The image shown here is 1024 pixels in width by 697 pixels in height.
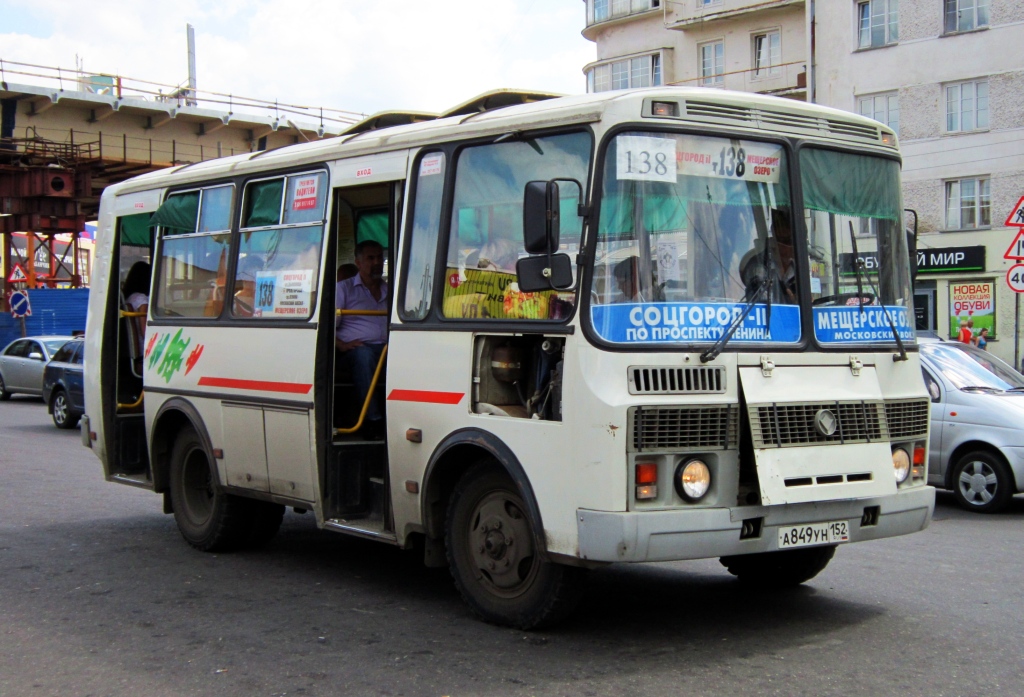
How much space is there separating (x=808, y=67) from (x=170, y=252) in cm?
3213

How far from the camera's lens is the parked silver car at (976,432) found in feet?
37.6

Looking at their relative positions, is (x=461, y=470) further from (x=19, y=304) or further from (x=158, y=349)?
(x=19, y=304)

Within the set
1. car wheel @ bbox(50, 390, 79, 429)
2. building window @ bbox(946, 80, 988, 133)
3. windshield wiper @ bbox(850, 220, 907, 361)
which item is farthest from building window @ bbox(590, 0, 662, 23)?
windshield wiper @ bbox(850, 220, 907, 361)

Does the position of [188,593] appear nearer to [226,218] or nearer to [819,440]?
[226,218]

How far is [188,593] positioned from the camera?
7.85 metres

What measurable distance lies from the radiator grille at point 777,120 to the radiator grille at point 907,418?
149 centimetres

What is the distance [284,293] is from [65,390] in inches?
559

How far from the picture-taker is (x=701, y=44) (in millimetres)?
46406

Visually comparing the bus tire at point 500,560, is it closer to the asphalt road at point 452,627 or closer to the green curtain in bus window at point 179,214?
the asphalt road at point 452,627

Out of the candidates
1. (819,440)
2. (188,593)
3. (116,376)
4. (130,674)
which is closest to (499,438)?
(819,440)

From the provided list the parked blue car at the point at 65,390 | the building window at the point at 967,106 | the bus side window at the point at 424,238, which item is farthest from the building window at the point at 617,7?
the bus side window at the point at 424,238

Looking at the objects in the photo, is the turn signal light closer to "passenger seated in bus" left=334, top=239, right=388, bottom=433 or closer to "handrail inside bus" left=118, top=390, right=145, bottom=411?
"passenger seated in bus" left=334, top=239, right=388, bottom=433

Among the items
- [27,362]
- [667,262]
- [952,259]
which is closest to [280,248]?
[667,262]

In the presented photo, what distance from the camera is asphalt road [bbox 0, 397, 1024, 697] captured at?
572 cm
